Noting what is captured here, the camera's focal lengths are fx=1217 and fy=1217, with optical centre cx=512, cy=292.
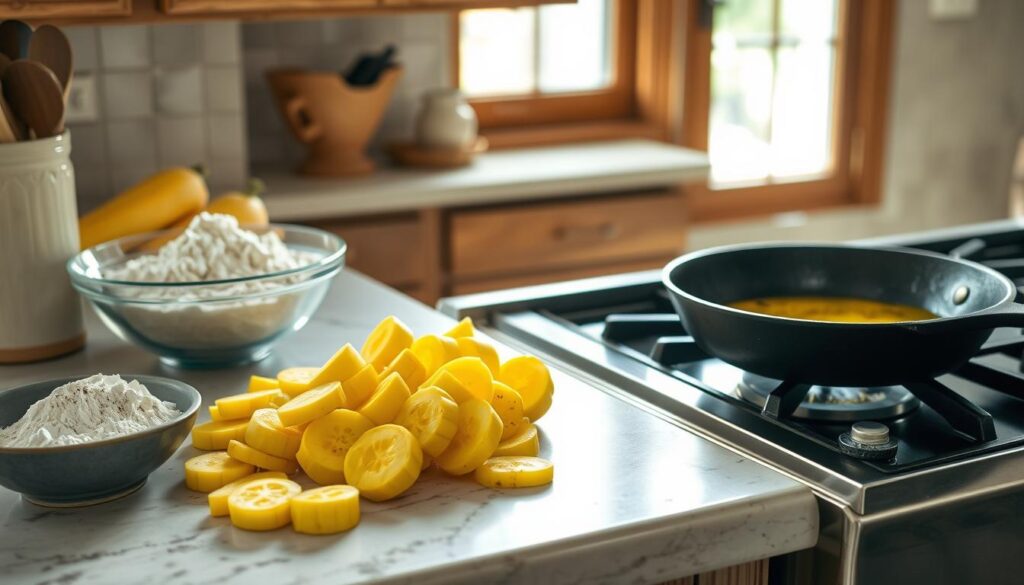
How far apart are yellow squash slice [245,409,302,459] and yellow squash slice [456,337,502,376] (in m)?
0.19

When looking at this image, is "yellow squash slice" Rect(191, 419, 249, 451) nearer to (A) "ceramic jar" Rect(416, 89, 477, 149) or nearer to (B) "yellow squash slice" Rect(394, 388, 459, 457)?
(B) "yellow squash slice" Rect(394, 388, 459, 457)

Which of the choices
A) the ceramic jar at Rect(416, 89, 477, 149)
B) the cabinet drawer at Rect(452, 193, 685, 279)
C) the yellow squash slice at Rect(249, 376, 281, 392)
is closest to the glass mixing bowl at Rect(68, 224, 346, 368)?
the yellow squash slice at Rect(249, 376, 281, 392)

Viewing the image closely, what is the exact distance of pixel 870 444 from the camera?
990mm

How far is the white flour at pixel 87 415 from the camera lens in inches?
37.2

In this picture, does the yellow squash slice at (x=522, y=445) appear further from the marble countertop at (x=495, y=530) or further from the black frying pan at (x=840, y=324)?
the black frying pan at (x=840, y=324)

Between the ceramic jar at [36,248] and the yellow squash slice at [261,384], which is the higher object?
the ceramic jar at [36,248]

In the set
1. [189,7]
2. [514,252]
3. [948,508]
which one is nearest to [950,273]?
[948,508]

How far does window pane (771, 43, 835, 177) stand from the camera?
3.63 metres

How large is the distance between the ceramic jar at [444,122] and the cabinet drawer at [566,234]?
0.77 ft

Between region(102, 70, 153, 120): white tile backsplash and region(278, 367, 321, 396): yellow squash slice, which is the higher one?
region(102, 70, 153, 120): white tile backsplash

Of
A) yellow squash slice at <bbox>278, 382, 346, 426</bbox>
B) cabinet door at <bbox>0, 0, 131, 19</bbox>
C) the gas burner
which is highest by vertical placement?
cabinet door at <bbox>0, 0, 131, 19</bbox>

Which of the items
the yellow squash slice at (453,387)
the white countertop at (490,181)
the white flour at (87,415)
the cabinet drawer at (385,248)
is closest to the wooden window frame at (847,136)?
the white countertop at (490,181)

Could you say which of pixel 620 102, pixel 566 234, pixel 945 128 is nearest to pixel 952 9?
pixel 945 128

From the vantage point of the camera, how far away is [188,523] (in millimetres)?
923
